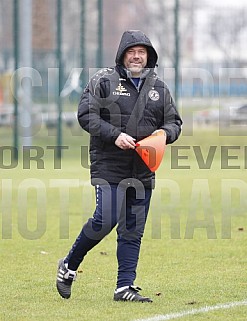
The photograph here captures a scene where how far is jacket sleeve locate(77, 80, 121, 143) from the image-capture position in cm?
730

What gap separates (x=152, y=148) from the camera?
288 inches

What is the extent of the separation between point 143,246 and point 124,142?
3.55m

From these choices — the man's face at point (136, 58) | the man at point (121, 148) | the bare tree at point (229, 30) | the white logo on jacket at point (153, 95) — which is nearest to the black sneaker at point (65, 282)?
the man at point (121, 148)

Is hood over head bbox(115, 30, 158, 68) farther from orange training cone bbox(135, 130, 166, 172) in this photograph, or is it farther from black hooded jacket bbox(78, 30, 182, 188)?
orange training cone bbox(135, 130, 166, 172)

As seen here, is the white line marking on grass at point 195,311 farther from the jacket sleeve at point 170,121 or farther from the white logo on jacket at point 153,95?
the white logo on jacket at point 153,95

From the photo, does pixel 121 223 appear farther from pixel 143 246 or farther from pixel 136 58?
pixel 143 246

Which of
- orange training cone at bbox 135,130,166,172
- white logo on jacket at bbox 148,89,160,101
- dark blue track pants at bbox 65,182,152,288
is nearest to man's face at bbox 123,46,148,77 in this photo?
white logo on jacket at bbox 148,89,160,101

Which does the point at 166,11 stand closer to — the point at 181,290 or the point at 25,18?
the point at 25,18

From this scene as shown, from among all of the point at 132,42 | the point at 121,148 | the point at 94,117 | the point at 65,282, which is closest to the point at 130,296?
the point at 65,282

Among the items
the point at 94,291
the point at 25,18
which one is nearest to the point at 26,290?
the point at 94,291

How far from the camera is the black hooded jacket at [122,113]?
24.2 ft

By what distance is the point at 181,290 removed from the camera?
26.0 feet

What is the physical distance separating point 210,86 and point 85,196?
14138 millimetres

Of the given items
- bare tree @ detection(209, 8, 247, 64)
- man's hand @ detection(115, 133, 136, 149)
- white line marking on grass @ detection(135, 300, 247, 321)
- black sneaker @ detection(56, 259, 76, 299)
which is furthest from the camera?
bare tree @ detection(209, 8, 247, 64)
